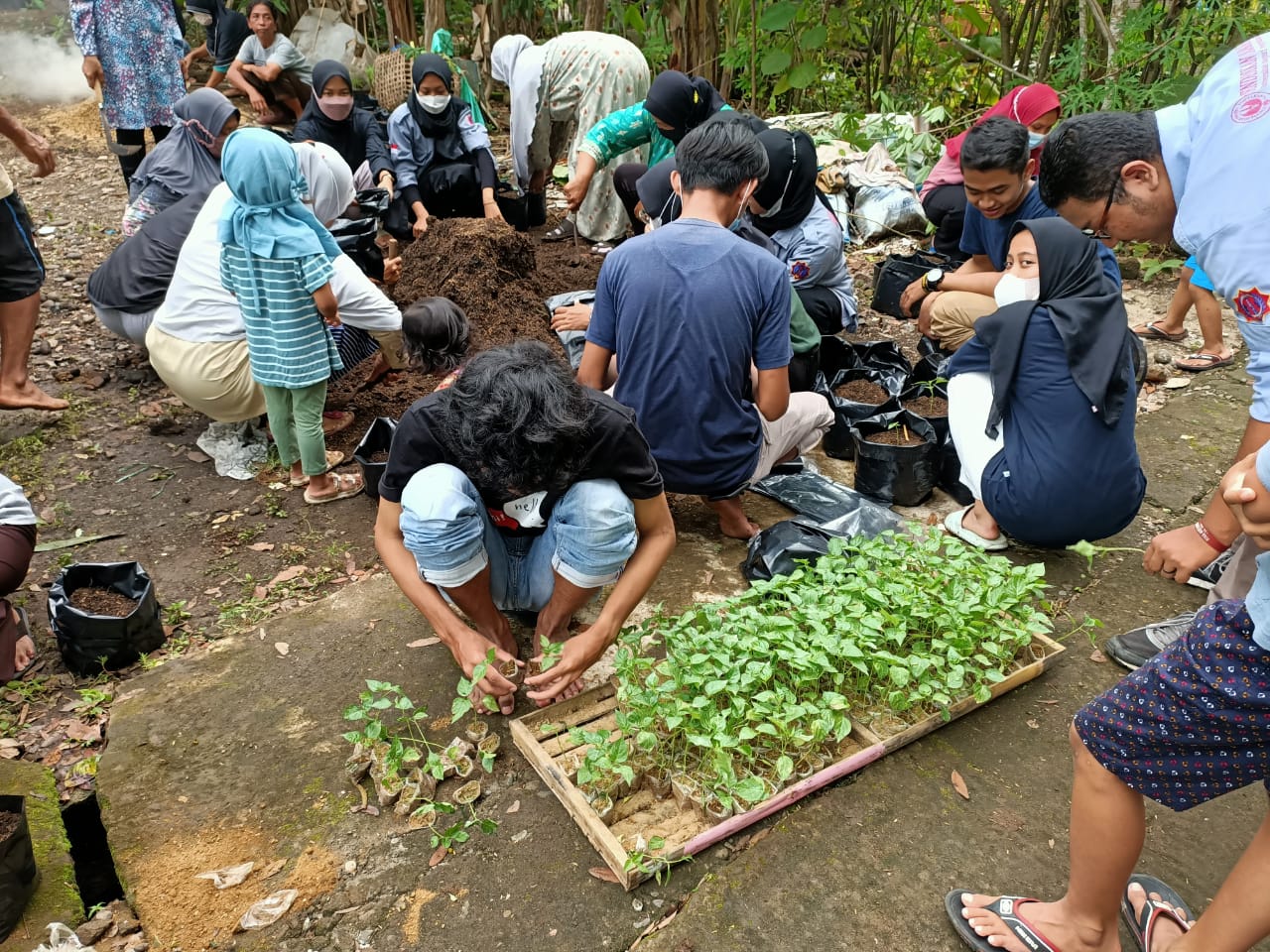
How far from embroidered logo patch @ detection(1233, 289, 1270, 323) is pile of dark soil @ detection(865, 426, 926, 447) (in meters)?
1.63

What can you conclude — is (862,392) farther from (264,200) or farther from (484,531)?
(264,200)

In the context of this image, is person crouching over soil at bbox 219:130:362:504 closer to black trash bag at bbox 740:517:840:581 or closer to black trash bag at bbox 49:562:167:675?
black trash bag at bbox 49:562:167:675

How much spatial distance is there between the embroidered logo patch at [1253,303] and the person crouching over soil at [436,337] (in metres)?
2.29

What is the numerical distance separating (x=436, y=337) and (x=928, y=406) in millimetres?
2222

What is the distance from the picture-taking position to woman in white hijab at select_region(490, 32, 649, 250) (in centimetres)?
690

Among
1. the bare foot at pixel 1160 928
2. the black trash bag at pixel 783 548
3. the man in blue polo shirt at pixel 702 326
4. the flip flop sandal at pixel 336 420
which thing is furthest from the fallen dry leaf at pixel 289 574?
the bare foot at pixel 1160 928

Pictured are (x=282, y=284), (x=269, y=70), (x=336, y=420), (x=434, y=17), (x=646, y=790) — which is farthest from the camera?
(x=434, y=17)

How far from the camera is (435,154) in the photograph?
6746mm

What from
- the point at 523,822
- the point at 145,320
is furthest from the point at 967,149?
the point at 145,320

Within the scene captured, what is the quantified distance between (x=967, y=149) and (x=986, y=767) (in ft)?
9.49

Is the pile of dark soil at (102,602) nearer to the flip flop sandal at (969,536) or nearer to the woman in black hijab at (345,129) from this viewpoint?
the flip flop sandal at (969,536)

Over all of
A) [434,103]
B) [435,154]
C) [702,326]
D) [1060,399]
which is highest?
[434,103]

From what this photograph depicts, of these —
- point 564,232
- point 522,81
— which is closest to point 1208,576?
point 564,232

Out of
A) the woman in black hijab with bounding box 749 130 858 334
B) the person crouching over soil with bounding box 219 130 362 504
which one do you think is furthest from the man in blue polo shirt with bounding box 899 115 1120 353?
the person crouching over soil with bounding box 219 130 362 504
